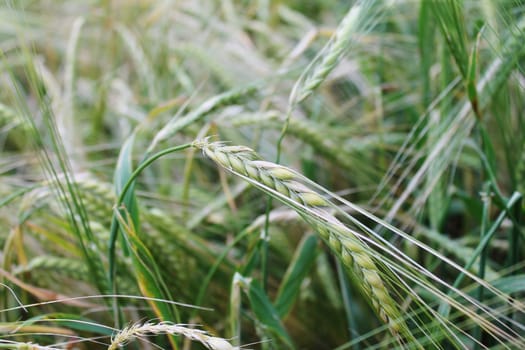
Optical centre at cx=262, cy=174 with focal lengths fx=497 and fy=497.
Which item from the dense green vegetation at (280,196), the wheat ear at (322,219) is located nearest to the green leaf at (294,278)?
the dense green vegetation at (280,196)

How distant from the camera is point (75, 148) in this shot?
1.09 meters

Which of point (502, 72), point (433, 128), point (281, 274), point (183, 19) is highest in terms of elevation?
point (183, 19)

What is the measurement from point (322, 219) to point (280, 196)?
0.13 feet

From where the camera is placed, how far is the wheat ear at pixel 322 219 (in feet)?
1.26

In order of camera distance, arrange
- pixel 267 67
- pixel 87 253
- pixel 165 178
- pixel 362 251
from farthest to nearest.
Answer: pixel 267 67 → pixel 165 178 → pixel 87 253 → pixel 362 251

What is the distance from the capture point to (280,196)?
39cm

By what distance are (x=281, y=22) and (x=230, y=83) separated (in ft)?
2.13

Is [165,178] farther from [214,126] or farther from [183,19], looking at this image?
[183,19]

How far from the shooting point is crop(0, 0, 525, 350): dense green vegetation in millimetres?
514

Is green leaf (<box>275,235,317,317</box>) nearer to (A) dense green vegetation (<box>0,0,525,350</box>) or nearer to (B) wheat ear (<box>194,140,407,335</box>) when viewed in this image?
(A) dense green vegetation (<box>0,0,525,350</box>)

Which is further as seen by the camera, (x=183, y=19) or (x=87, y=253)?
(x=183, y=19)

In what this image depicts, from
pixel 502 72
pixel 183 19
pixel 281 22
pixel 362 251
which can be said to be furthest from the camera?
pixel 281 22

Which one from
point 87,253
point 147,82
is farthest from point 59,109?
point 87,253

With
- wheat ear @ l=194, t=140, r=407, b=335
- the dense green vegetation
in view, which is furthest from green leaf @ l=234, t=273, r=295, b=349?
wheat ear @ l=194, t=140, r=407, b=335
